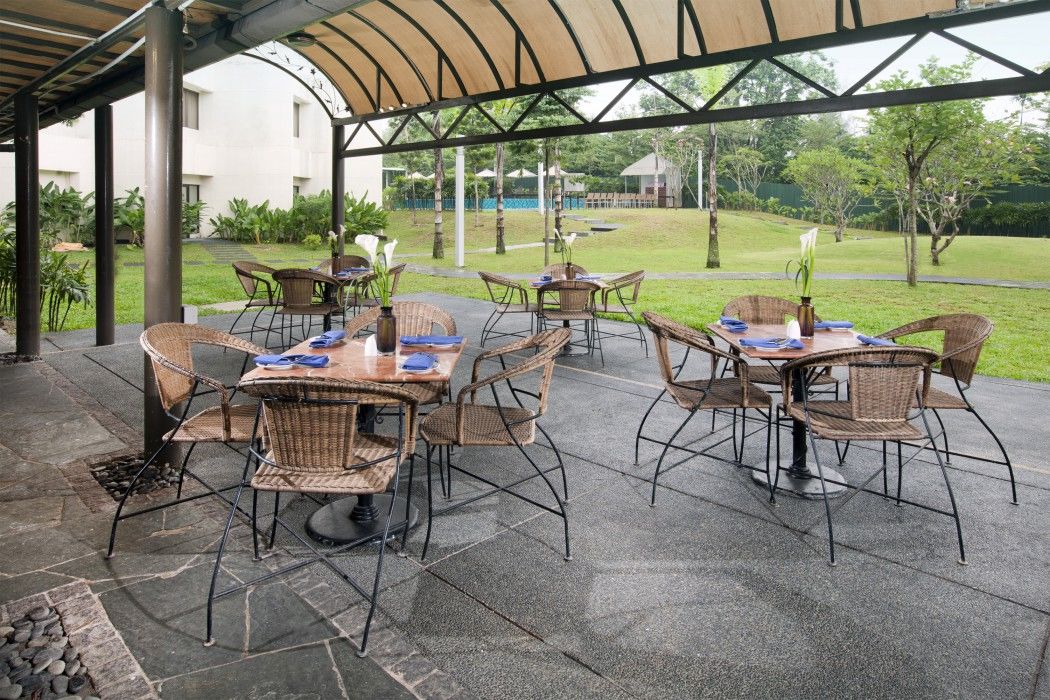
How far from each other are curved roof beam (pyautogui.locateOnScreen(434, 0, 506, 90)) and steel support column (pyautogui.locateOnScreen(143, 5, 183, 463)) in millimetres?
3098

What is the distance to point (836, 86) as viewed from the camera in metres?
40.0

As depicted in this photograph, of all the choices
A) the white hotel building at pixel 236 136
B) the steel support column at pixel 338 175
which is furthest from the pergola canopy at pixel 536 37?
the white hotel building at pixel 236 136

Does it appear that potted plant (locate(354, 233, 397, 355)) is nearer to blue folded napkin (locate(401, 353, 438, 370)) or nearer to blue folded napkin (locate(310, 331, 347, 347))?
blue folded napkin (locate(401, 353, 438, 370))

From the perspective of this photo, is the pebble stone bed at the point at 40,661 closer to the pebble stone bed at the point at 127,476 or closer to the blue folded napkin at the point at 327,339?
the pebble stone bed at the point at 127,476

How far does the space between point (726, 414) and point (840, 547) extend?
7.26 ft

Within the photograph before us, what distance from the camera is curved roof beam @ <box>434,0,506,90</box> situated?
21.2 feet

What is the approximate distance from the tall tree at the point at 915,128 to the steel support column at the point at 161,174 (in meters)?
11.6

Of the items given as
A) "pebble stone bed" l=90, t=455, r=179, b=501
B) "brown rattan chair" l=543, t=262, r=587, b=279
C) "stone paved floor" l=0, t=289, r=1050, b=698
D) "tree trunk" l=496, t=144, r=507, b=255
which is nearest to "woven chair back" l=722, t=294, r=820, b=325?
"stone paved floor" l=0, t=289, r=1050, b=698

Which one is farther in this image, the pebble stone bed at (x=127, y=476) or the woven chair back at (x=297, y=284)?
the woven chair back at (x=297, y=284)

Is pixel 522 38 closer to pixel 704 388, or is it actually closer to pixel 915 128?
pixel 704 388

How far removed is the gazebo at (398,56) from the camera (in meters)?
3.88

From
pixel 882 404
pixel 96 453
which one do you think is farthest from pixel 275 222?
pixel 882 404

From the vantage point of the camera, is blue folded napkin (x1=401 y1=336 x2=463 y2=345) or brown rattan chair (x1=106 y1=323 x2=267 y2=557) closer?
brown rattan chair (x1=106 y1=323 x2=267 y2=557)

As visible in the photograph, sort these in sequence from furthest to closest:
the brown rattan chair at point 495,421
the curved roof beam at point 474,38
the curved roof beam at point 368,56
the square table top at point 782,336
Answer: the curved roof beam at point 368,56 → the curved roof beam at point 474,38 → the square table top at point 782,336 → the brown rattan chair at point 495,421
